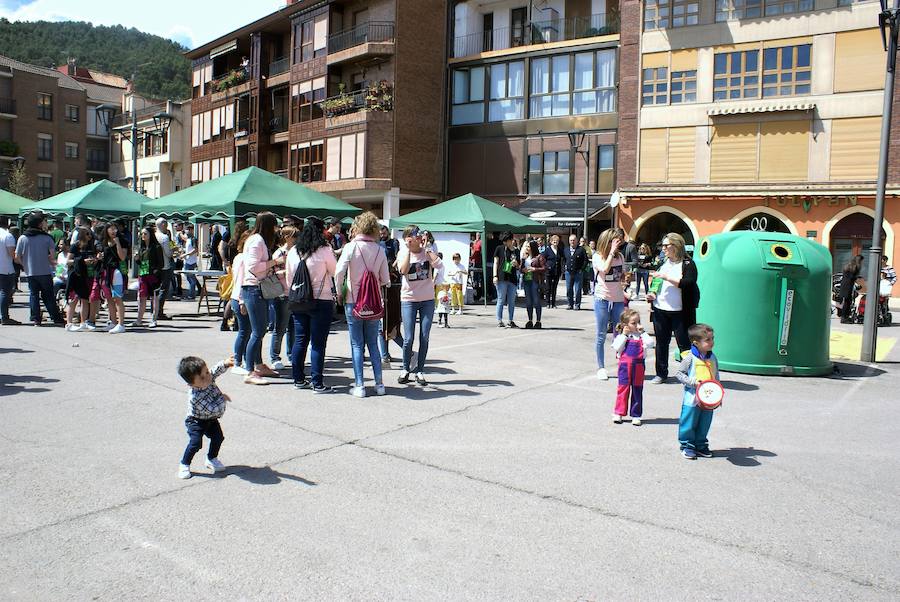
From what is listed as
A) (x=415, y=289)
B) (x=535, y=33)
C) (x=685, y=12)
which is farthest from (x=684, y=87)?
(x=415, y=289)

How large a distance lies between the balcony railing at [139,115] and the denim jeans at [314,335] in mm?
46451

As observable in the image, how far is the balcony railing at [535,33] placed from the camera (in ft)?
106

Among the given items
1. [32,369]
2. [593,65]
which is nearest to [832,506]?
[32,369]

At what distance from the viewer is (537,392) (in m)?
8.14

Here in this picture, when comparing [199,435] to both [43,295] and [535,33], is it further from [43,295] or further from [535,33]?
[535,33]

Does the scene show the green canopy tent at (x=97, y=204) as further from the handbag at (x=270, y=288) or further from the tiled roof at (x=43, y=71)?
the tiled roof at (x=43, y=71)

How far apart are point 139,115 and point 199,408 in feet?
186

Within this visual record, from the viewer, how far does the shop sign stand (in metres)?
26.4

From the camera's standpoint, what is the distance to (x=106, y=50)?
9206 centimetres

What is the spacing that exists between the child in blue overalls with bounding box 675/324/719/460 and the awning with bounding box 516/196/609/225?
23502mm

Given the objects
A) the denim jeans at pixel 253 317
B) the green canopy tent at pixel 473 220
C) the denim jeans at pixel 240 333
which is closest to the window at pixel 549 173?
the green canopy tent at pixel 473 220

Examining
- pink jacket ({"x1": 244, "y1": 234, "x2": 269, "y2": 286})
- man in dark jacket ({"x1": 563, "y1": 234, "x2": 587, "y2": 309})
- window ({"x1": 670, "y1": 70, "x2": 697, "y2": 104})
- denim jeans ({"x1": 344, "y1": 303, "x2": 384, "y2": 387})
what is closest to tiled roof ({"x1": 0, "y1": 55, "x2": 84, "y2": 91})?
window ({"x1": 670, "y1": 70, "x2": 697, "y2": 104})

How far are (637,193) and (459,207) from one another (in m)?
12.2

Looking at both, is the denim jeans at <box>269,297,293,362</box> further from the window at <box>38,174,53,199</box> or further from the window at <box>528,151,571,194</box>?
the window at <box>38,174,53,199</box>
